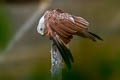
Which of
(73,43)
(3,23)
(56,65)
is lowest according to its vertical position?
(73,43)

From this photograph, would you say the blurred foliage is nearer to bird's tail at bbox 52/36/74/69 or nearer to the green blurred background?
the green blurred background

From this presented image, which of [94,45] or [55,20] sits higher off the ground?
[55,20]

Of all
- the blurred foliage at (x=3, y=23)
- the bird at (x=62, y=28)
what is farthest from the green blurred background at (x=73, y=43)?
the bird at (x=62, y=28)

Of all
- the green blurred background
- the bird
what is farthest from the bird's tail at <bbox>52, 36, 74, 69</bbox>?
the green blurred background

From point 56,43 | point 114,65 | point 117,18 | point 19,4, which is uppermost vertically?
point 56,43

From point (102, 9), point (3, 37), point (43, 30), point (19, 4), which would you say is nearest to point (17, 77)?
point (3, 37)

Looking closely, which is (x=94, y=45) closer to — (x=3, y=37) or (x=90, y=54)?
(x=90, y=54)

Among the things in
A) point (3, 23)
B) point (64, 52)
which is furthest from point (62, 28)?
point (3, 23)

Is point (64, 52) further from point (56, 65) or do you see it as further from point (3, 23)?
point (3, 23)
